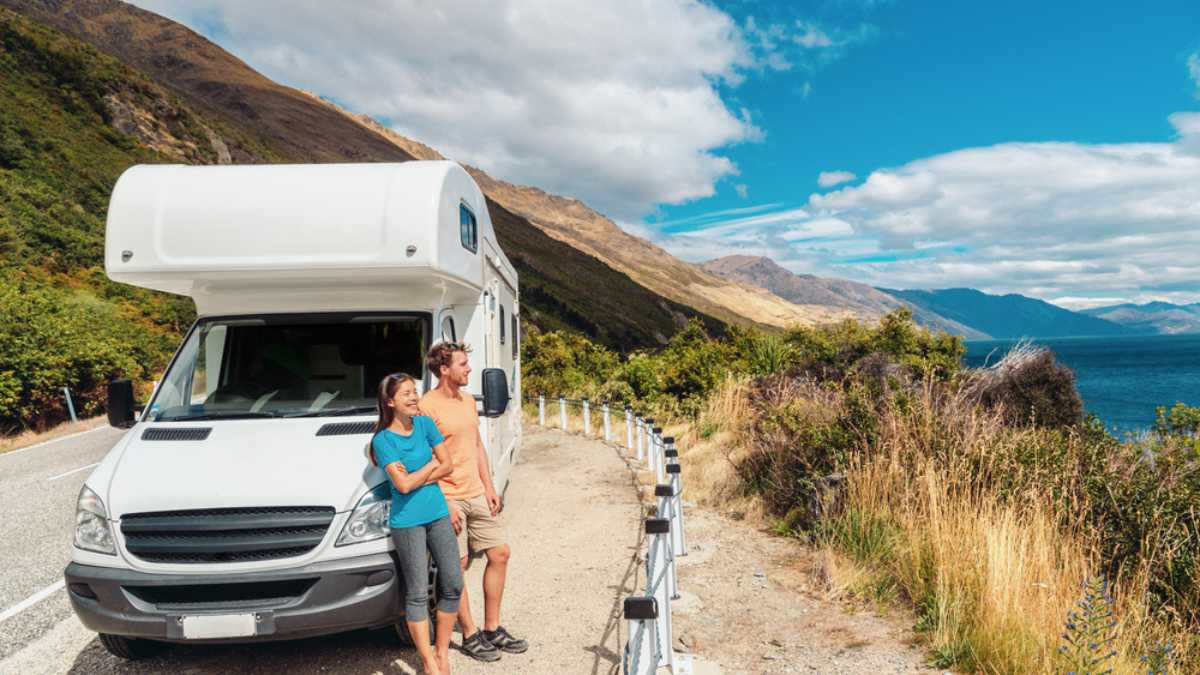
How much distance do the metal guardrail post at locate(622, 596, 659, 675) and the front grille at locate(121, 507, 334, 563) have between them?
186cm

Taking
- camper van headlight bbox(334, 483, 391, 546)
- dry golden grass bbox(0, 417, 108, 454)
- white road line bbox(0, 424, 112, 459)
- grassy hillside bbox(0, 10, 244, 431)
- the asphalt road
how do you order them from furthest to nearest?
grassy hillside bbox(0, 10, 244, 431)
dry golden grass bbox(0, 417, 108, 454)
white road line bbox(0, 424, 112, 459)
the asphalt road
camper van headlight bbox(334, 483, 391, 546)

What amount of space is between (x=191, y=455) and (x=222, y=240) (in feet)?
5.23

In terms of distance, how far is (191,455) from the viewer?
176 inches

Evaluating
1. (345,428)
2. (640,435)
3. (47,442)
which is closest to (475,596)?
(345,428)

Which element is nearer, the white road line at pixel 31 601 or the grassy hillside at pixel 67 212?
the white road line at pixel 31 601

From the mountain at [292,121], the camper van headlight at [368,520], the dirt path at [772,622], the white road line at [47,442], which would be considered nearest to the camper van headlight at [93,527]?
the camper van headlight at [368,520]

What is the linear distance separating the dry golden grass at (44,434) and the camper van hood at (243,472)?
13.4m

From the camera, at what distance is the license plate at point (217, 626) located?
3967 millimetres

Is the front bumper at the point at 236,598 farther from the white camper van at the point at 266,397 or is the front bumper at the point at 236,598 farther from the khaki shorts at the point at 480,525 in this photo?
the khaki shorts at the point at 480,525

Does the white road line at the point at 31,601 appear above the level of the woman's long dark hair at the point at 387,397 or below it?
below

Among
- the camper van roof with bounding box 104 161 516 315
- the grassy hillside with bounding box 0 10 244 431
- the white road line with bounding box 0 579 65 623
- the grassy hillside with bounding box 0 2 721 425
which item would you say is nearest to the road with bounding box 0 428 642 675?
the white road line with bounding box 0 579 65 623

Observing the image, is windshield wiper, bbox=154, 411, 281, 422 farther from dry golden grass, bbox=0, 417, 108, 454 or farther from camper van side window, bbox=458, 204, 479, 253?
dry golden grass, bbox=0, 417, 108, 454

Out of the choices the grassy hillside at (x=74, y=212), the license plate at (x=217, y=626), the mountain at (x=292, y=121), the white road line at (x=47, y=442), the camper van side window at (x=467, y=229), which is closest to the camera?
the license plate at (x=217, y=626)

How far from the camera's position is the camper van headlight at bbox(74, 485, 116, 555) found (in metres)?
4.14
